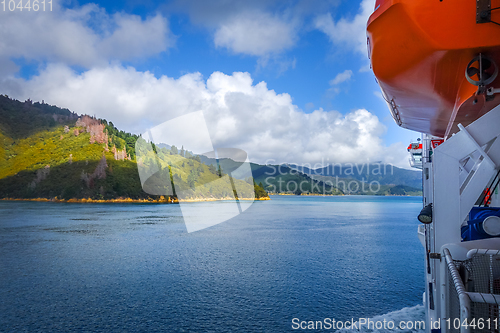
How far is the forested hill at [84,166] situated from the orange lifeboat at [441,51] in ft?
273

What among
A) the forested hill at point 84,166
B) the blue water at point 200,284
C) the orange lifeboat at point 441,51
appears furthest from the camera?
the forested hill at point 84,166

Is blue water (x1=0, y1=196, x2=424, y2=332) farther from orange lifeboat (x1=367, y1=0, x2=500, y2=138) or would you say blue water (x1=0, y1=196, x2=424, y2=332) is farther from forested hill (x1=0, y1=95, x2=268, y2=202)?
forested hill (x1=0, y1=95, x2=268, y2=202)

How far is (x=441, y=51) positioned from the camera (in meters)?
4.60

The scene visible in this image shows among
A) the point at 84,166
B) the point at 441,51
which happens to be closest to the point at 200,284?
the point at 441,51

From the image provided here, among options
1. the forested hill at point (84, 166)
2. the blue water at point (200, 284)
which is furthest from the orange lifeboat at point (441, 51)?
the forested hill at point (84, 166)

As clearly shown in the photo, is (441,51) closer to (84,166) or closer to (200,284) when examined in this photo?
(200,284)

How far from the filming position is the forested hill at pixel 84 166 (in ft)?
311

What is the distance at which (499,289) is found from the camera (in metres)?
2.74

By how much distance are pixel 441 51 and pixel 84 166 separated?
11322 cm

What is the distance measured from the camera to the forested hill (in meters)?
94.7

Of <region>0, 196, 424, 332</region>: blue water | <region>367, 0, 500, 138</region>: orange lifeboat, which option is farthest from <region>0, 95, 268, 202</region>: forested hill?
<region>367, 0, 500, 138</region>: orange lifeboat

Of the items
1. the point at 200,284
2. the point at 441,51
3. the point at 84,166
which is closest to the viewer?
the point at 441,51

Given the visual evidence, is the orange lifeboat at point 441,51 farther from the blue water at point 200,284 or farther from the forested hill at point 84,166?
the forested hill at point 84,166

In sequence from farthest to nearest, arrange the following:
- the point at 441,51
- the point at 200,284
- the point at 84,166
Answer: the point at 84,166, the point at 200,284, the point at 441,51
